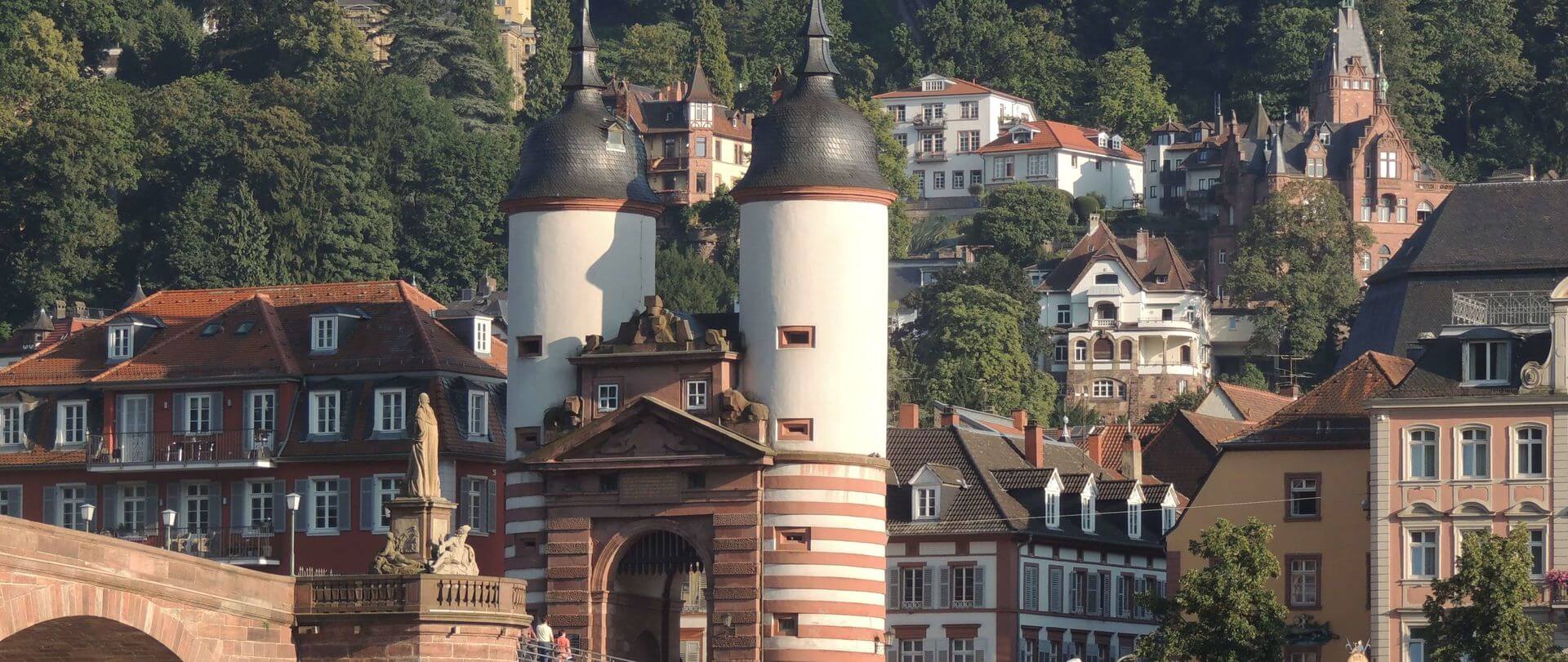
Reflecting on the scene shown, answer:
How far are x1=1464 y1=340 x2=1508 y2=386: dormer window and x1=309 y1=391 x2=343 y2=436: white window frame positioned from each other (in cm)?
2988

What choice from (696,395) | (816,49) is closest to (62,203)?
(816,49)

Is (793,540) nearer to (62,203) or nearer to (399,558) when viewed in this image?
(399,558)

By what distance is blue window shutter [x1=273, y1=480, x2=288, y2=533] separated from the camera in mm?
99938

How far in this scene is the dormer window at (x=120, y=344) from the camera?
105 m

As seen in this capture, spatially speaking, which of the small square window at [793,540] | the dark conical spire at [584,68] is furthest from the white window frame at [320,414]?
the small square window at [793,540]

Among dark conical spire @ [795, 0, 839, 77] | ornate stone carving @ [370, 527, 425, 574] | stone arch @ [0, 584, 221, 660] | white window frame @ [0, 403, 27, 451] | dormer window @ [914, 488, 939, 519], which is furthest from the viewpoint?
white window frame @ [0, 403, 27, 451]

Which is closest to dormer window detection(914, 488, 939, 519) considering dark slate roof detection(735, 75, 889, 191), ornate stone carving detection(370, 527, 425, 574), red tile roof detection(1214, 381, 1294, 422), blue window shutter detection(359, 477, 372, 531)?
dark slate roof detection(735, 75, 889, 191)

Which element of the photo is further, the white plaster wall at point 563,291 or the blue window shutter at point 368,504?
the blue window shutter at point 368,504

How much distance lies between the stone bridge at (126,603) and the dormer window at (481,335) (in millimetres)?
35094

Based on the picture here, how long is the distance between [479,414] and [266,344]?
250 inches

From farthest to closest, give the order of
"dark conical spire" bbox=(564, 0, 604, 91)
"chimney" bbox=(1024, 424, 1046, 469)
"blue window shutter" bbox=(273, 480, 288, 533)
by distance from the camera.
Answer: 1. "chimney" bbox=(1024, 424, 1046, 469)
2. "blue window shutter" bbox=(273, 480, 288, 533)
3. "dark conical spire" bbox=(564, 0, 604, 91)

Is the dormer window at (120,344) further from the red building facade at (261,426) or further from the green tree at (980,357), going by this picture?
the green tree at (980,357)

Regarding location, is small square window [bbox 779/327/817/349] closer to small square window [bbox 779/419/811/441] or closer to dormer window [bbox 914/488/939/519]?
small square window [bbox 779/419/811/441]

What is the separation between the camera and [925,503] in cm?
10375
